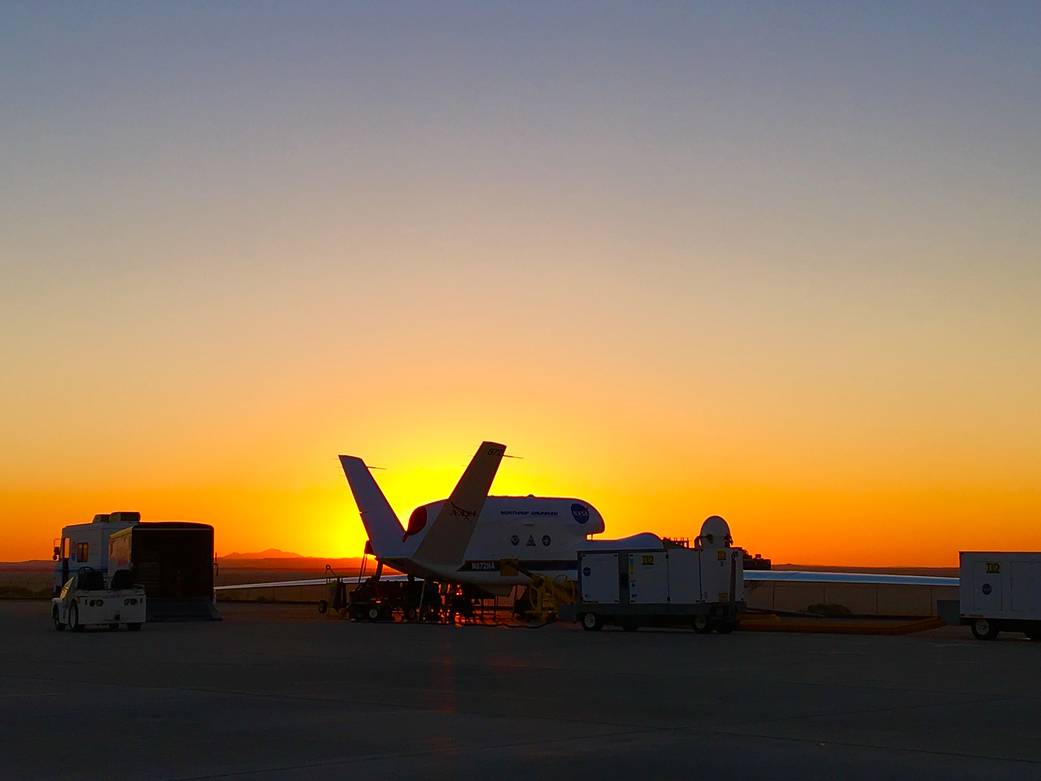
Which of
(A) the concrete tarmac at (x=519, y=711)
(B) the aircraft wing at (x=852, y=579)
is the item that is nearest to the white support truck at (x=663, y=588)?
(B) the aircraft wing at (x=852, y=579)

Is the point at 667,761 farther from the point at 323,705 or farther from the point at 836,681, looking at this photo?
the point at 836,681

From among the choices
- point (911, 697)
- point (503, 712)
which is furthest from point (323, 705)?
point (911, 697)

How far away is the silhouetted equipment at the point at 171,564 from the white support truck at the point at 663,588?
12.6m

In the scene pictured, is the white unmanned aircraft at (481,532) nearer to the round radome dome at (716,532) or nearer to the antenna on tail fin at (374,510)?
the antenna on tail fin at (374,510)

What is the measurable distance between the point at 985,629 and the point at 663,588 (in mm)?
8612

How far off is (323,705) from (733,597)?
21525 mm

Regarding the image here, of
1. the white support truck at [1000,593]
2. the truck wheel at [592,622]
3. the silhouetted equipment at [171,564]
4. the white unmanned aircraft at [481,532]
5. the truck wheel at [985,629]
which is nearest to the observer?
the white support truck at [1000,593]

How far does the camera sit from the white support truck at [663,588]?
116 ft

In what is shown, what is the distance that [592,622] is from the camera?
37562mm

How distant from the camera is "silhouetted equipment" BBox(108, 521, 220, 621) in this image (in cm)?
4191

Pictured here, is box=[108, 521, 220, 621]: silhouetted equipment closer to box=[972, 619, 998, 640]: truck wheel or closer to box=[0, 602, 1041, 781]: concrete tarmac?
box=[0, 602, 1041, 781]: concrete tarmac

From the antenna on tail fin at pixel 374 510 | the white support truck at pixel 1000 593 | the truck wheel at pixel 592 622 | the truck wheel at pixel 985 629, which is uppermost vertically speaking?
the antenna on tail fin at pixel 374 510

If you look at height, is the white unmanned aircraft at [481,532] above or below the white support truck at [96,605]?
above

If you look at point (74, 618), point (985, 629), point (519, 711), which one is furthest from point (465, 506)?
point (519, 711)
